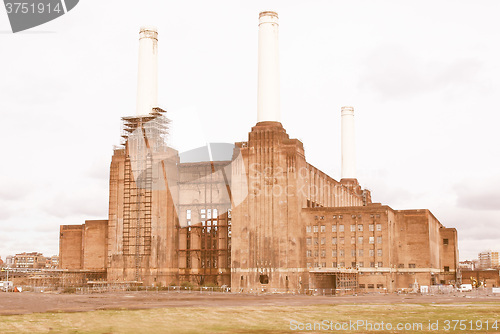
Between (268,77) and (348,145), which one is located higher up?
(268,77)

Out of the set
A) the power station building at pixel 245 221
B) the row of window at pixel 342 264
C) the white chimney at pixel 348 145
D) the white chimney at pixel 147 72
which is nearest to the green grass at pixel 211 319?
the power station building at pixel 245 221

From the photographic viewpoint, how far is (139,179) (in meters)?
106

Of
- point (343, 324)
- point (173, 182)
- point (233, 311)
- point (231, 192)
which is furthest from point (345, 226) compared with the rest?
point (343, 324)

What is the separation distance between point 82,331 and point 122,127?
8441cm

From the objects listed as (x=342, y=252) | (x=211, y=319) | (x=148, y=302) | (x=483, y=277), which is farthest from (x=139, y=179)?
(x=483, y=277)

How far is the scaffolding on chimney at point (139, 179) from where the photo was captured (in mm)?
104375

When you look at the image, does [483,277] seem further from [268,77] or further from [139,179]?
[139,179]

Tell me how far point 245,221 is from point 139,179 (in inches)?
857

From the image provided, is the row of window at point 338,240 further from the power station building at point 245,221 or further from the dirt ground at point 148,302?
the dirt ground at point 148,302

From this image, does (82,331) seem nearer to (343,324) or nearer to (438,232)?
(343,324)

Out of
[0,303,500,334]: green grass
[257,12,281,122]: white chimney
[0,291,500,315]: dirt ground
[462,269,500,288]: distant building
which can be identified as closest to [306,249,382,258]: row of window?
[257,12,281,122]: white chimney

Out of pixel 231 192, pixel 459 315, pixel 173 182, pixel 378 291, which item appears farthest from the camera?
pixel 173 182

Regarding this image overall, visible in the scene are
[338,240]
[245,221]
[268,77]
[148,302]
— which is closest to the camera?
[148,302]

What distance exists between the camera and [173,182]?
355ft
